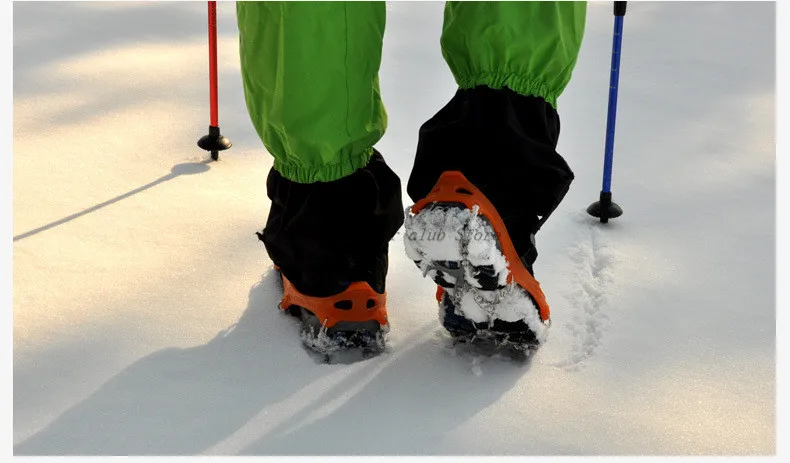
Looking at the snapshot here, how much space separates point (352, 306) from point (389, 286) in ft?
0.71

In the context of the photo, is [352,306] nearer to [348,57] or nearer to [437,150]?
[437,150]

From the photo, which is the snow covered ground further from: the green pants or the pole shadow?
the green pants

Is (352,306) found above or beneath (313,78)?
beneath

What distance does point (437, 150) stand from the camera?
55.2 inches

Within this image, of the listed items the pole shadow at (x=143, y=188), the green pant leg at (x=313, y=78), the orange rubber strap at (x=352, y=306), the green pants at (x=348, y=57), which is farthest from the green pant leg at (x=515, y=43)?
the pole shadow at (x=143, y=188)

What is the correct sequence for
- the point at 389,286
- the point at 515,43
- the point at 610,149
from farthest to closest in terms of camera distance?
the point at 610,149, the point at 389,286, the point at 515,43

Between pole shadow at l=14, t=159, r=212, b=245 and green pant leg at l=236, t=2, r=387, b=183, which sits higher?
green pant leg at l=236, t=2, r=387, b=183

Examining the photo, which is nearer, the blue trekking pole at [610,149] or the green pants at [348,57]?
the green pants at [348,57]

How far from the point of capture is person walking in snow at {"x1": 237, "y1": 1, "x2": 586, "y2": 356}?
4.30 ft

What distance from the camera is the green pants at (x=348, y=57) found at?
129cm

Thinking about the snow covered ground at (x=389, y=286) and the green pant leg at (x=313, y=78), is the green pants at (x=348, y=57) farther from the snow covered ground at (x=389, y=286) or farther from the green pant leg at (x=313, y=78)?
the snow covered ground at (x=389, y=286)

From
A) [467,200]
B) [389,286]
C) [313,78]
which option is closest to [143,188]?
[389,286]

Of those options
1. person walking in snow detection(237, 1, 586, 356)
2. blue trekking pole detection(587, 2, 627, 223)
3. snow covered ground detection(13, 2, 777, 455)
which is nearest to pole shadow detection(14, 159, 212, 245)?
snow covered ground detection(13, 2, 777, 455)

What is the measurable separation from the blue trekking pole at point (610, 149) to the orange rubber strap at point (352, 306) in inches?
23.0
